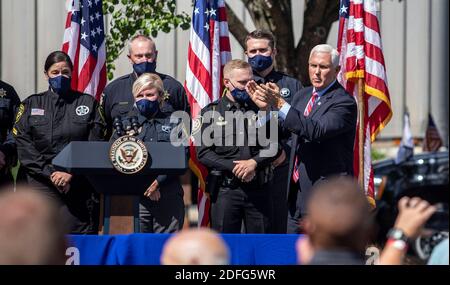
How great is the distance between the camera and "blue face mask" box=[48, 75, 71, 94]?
8.91 metres

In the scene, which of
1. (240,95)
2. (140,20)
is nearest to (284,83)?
(240,95)

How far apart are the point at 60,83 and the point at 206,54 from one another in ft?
6.83

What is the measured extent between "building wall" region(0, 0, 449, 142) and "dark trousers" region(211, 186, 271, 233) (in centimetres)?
1263

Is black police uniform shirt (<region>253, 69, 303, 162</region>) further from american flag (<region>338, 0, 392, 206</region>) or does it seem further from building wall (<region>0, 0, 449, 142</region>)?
building wall (<region>0, 0, 449, 142</region>)

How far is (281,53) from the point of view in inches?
516

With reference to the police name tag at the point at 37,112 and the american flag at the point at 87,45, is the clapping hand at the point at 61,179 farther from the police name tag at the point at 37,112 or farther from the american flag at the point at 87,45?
the american flag at the point at 87,45

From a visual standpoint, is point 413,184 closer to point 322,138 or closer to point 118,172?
point 322,138

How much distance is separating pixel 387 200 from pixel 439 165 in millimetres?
1074

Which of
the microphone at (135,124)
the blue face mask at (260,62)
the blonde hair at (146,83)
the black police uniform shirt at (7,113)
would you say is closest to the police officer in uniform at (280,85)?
the blue face mask at (260,62)

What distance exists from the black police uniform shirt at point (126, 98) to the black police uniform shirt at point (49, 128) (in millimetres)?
141

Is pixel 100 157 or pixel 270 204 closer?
pixel 100 157

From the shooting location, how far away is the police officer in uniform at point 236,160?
28.5 ft
